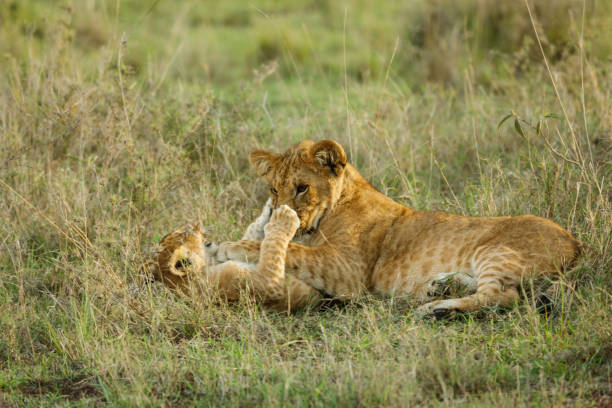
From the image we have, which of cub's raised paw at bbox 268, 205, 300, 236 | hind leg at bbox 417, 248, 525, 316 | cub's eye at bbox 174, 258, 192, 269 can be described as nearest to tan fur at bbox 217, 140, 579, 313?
hind leg at bbox 417, 248, 525, 316

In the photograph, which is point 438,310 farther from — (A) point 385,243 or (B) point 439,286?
(A) point 385,243

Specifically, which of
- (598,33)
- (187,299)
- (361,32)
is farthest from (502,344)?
(361,32)

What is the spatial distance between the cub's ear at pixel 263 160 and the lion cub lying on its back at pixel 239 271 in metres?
0.53

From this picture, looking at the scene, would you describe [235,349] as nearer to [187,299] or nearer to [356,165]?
[187,299]

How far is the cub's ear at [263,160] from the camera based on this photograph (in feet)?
16.6

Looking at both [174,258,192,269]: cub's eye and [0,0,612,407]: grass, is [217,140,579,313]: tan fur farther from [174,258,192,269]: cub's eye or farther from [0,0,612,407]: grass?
[174,258,192,269]: cub's eye

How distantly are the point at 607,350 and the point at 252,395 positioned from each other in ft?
5.16

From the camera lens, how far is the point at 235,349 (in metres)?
3.84

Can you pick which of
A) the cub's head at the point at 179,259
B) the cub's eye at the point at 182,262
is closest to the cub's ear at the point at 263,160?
the cub's head at the point at 179,259

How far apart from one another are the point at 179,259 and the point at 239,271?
1.22ft

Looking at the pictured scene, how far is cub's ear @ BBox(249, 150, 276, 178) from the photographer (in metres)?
5.07

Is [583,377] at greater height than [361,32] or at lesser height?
lesser

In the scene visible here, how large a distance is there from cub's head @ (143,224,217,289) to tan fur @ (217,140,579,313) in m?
0.20

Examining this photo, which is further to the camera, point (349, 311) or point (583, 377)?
point (349, 311)
